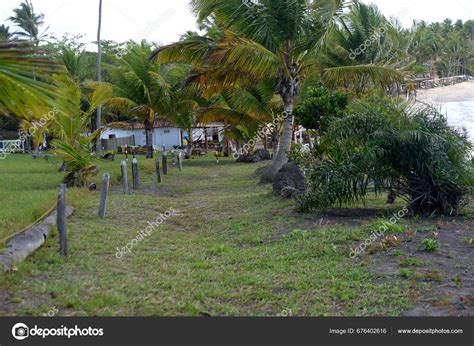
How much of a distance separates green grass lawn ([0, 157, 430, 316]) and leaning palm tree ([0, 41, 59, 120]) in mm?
1857

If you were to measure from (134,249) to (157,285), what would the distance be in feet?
7.18

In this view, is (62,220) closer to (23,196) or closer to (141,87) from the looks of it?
(23,196)

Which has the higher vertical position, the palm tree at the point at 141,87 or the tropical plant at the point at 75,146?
the palm tree at the point at 141,87

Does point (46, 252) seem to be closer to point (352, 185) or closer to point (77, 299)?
point (77, 299)

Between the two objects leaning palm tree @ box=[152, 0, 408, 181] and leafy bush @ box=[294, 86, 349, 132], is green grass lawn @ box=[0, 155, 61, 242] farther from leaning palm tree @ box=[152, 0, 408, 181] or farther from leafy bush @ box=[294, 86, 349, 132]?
leafy bush @ box=[294, 86, 349, 132]

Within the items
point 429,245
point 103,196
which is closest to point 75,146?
point 103,196

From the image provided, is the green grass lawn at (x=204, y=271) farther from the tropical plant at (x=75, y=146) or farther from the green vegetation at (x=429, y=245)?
the tropical plant at (x=75, y=146)

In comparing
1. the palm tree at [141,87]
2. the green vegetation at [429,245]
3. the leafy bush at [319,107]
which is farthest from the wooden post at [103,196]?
the palm tree at [141,87]

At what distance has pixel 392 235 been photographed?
8414 mm

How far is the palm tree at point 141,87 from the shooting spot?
2858 cm

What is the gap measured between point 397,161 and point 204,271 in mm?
4890

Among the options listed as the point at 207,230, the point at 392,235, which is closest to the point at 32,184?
the point at 207,230

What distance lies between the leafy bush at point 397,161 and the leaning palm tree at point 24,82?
21.7 ft

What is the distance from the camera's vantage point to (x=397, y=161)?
10680mm
